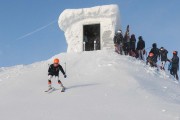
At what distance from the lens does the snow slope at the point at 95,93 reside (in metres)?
11.4

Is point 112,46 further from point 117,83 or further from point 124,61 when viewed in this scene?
point 117,83

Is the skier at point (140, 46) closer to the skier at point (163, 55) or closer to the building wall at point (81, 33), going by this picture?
the skier at point (163, 55)

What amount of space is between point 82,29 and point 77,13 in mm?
1101

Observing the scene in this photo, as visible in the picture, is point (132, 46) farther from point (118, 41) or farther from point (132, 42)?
point (118, 41)

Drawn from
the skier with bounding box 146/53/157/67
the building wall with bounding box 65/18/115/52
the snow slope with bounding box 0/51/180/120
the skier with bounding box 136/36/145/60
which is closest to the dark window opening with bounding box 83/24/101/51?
the building wall with bounding box 65/18/115/52

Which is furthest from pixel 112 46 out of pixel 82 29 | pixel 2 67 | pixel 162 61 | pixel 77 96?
pixel 77 96

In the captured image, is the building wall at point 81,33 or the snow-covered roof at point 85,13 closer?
the building wall at point 81,33

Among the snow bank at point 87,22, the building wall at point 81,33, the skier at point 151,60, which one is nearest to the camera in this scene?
the skier at point 151,60

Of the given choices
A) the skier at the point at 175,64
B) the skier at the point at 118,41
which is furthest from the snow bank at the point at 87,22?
the skier at the point at 175,64

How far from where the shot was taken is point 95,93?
539 inches

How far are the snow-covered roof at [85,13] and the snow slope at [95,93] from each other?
5.31 metres

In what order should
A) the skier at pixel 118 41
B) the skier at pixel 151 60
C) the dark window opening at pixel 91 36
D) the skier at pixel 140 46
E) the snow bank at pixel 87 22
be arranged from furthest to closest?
the dark window opening at pixel 91 36, the snow bank at pixel 87 22, the skier at pixel 140 46, the skier at pixel 118 41, the skier at pixel 151 60

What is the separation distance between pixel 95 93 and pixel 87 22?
12089 millimetres

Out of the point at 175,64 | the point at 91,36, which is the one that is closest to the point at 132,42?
the point at 175,64
